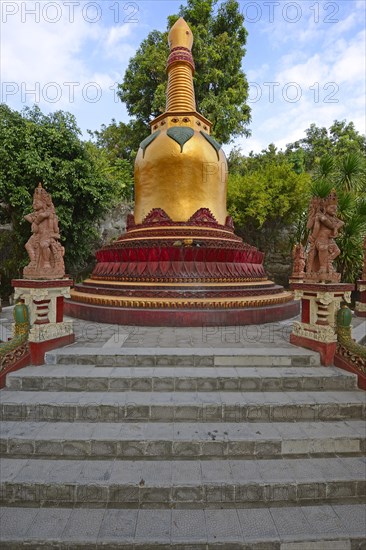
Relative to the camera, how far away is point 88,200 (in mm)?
14953

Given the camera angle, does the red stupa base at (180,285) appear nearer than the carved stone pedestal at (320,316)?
No

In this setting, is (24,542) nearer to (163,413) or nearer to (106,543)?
(106,543)

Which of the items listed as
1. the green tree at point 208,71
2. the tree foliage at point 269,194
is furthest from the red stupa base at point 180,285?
the green tree at point 208,71

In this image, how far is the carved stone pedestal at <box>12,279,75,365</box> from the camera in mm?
5125

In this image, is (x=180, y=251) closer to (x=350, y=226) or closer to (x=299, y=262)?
(x=299, y=262)

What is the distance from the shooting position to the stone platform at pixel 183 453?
9.53 feet

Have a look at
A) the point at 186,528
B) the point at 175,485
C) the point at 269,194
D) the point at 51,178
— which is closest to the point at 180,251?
the point at 175,485

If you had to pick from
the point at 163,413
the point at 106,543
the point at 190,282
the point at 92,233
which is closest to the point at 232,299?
the point at 190,282

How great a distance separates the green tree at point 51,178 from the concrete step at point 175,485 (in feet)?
33.6

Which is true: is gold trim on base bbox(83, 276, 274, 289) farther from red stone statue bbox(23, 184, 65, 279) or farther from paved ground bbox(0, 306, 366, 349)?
red stone statue bbox(23, 184, 65, 279)

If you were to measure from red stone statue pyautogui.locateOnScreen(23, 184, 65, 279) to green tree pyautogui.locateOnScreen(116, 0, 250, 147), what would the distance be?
54.7ft

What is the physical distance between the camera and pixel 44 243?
18.6ft

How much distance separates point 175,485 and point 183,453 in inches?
17.8

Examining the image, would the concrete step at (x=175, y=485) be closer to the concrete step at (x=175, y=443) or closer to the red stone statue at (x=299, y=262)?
the concrete step at (x=175, y=443)
